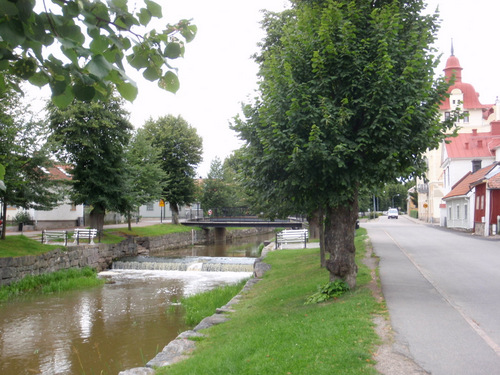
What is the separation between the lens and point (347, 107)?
8617mm

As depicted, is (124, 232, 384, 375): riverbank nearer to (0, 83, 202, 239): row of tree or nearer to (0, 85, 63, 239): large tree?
(0, 83, 202, 239): row of tree

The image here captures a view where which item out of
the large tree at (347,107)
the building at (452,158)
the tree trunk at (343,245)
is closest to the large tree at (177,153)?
the building at (452,158)

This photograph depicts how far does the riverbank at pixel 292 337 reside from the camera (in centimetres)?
541

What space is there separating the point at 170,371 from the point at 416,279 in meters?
6.95

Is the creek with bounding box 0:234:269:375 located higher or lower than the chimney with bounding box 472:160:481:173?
lower

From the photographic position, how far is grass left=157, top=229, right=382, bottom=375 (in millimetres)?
5383

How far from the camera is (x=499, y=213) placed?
26.8m

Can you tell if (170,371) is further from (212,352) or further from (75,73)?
(75,73)

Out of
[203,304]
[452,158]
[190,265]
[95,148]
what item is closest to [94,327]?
[203,304]

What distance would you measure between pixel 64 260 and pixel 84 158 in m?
7.93

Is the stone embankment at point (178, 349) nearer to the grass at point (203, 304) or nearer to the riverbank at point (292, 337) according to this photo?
the riverbank at point (292, 337)

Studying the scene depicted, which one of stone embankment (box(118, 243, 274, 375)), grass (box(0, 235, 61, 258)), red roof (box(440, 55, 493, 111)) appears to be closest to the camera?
stone embankment (box(118, 243, 274, 375))

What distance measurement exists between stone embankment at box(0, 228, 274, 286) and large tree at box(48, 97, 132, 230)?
10.5ft

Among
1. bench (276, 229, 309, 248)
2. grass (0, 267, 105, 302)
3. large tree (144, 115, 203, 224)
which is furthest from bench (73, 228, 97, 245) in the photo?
large tree (144, 115, 203, 224)
